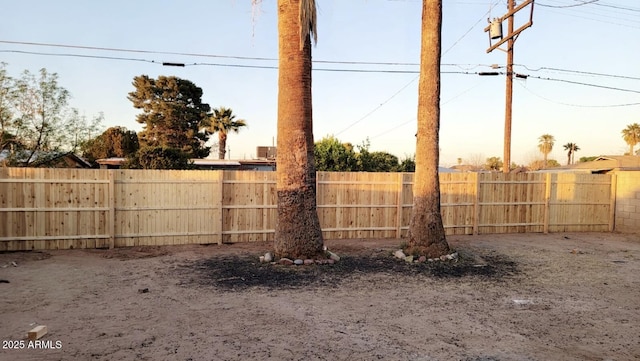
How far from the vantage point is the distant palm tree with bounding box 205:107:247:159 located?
1363 inches

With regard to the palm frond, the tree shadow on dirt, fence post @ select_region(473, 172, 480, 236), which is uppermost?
the palm frond

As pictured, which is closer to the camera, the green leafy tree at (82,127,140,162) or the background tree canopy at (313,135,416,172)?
the background tree canopy at (313,135,416,172)

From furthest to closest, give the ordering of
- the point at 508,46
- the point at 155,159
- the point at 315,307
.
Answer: the point at 155,159, the point at 508,46, the point at 315,307

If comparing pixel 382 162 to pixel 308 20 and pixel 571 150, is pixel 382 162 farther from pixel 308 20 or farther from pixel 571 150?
pixel 571 150

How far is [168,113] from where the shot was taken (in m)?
33.3

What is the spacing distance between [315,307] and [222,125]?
102 feet

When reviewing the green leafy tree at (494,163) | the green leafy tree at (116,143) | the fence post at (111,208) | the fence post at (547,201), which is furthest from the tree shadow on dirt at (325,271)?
the green leafy tree at (494,163)

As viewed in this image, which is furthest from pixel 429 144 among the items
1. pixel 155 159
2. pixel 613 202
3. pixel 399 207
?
pixel 155 159

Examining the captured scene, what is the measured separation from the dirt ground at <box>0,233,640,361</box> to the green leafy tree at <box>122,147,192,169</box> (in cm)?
778

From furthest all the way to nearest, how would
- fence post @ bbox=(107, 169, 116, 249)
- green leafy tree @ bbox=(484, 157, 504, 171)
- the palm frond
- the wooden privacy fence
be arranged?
green leafy tree @ bbox=(484, 157, 504, 171)
fence post @ bbox=(107, 169, 116, 249)
the wooden privacy fence
the palm frond

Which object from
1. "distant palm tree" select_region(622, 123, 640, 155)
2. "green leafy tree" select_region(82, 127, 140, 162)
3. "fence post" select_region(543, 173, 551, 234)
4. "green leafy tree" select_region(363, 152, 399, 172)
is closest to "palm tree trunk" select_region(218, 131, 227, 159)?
"green leafy tree" select_region(82, 127, 140, 162)

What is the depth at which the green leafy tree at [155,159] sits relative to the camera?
52.9ft

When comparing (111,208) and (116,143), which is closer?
(111,208)

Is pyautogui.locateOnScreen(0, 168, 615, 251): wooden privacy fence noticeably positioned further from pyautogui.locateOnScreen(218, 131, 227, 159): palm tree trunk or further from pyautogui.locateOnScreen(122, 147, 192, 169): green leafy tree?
pyautogui.locateOnScreen(218, 131, 227, 159): palm tree trunk
